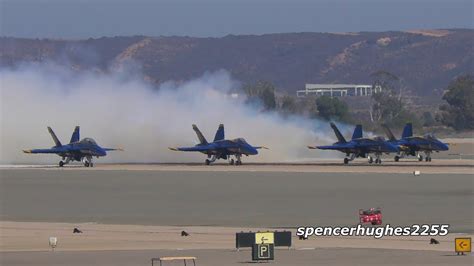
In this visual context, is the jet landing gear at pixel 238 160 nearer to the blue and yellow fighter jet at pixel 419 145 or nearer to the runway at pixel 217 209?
the runway at pixel 217 209

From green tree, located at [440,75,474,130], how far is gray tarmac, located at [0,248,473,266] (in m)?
132

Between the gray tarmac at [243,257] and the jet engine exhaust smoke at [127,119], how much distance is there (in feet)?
204

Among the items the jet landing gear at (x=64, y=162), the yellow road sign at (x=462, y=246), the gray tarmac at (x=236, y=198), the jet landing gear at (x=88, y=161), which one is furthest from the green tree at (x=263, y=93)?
the yellow road sign at (x=462, y=246)

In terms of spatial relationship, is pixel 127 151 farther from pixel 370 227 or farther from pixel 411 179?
pixel 370 227

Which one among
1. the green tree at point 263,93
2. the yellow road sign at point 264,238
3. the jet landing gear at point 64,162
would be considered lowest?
the yellow road sign at point 264,238

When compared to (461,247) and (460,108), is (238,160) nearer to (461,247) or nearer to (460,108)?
(461,247)

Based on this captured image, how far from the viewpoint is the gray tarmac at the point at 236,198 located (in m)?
46.2

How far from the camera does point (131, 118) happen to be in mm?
103250

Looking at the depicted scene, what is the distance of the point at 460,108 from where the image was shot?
554 ft

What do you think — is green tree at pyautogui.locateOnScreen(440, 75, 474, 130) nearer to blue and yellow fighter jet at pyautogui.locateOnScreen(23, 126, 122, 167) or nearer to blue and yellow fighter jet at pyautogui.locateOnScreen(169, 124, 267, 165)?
blue and yellow fighter jet at pyautogui.locateOnScreen(169, 124, 267, 165)

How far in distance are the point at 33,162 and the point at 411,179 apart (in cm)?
3681

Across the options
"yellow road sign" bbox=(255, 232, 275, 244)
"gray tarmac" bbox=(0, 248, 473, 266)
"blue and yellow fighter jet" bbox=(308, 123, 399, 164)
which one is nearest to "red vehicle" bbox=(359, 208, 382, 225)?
"gray tarmac" bbox=(0, 248, 473, 266)

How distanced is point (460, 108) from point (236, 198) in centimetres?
11601

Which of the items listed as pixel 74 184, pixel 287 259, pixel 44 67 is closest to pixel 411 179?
pixel 74 184
